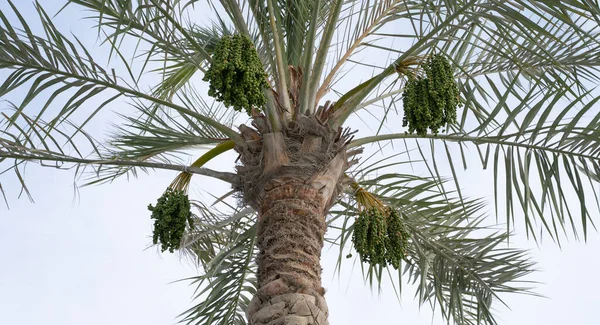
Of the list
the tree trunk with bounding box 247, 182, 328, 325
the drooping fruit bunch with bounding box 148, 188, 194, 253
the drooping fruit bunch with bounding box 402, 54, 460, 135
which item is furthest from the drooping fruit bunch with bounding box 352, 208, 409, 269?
the drooping fruit bunch with bounding box 148, 188, 194, 253

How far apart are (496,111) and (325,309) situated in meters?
1.51

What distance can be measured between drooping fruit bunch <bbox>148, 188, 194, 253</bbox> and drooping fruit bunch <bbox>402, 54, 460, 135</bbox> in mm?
1542

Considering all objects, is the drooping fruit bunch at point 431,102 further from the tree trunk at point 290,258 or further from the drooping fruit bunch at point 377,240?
the tree trunk at point 290,258

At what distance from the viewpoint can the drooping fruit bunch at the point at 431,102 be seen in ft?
13.2

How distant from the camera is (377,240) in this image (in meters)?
4.59

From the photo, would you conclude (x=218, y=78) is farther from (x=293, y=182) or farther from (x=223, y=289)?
(x=223, y=289)

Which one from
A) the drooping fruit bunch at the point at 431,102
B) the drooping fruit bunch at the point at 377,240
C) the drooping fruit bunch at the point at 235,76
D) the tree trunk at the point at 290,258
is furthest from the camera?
the drooping fruit bunch at the point at 377,240

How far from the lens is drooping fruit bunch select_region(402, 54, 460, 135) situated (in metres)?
4.02

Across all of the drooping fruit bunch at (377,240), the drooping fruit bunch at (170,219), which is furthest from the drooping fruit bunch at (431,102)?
the drooping fruit bunch at (170,219)

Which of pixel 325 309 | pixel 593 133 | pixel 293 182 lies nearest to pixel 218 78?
pixel 293 182

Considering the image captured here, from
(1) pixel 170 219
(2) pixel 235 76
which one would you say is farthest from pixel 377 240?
(2) pixel 235 76

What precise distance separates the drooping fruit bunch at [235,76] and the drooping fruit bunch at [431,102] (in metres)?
0.80

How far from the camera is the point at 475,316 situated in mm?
6566

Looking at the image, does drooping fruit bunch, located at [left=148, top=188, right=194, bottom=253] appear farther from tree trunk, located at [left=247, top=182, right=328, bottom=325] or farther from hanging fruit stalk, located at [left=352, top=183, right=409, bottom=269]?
hanging fruit stalk, located at [left=352, top=183, right=409, bottom=269]
